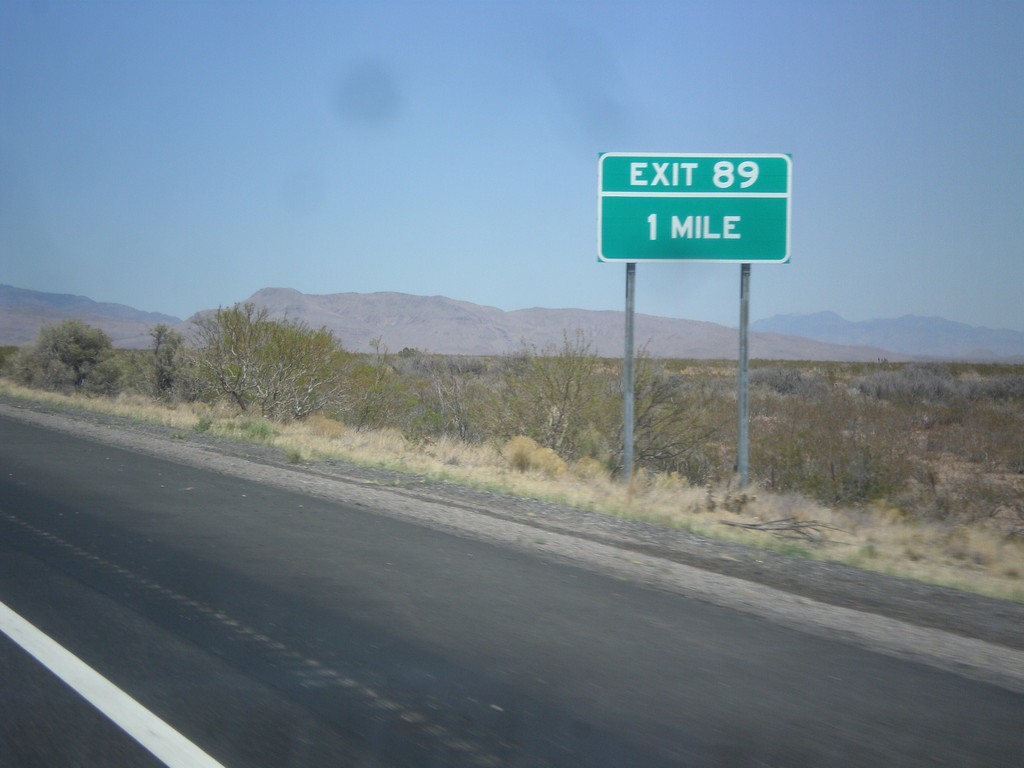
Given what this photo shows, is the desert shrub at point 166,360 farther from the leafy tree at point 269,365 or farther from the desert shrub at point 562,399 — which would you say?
the desert shrub at point 562,399

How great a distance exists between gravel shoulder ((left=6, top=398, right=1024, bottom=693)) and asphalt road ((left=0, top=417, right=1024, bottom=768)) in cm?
43

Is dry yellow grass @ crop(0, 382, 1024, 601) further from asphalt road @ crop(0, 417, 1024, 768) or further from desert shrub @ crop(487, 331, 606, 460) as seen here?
asphalt road @ crop(0, 417, 1024, 768)

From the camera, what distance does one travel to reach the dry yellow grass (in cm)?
1009

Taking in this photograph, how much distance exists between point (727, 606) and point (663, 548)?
8.77ft

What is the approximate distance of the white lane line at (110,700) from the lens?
4.13 m

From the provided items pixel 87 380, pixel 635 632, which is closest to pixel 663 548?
pixel 635 632

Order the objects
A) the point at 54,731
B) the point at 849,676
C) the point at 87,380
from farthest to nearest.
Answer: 1. the point at 87,380
2. the point at 849,676
3. the point at 54,731

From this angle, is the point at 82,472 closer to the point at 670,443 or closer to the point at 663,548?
the point at 663,548

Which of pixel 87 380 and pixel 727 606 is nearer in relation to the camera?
pixel 727 606

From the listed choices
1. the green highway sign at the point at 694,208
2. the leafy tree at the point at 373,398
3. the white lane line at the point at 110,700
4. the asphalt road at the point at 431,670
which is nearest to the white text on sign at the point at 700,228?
the green highway sign at the point at 694,208

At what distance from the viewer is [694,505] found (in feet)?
45.1

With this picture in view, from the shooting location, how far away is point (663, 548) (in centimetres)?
998

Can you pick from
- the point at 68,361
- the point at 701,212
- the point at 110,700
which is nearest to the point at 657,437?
the point at 701,212

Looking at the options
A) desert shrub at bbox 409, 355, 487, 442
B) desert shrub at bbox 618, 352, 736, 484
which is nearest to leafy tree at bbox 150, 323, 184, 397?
desert shrub at bbox 409, 355, 487, 442
